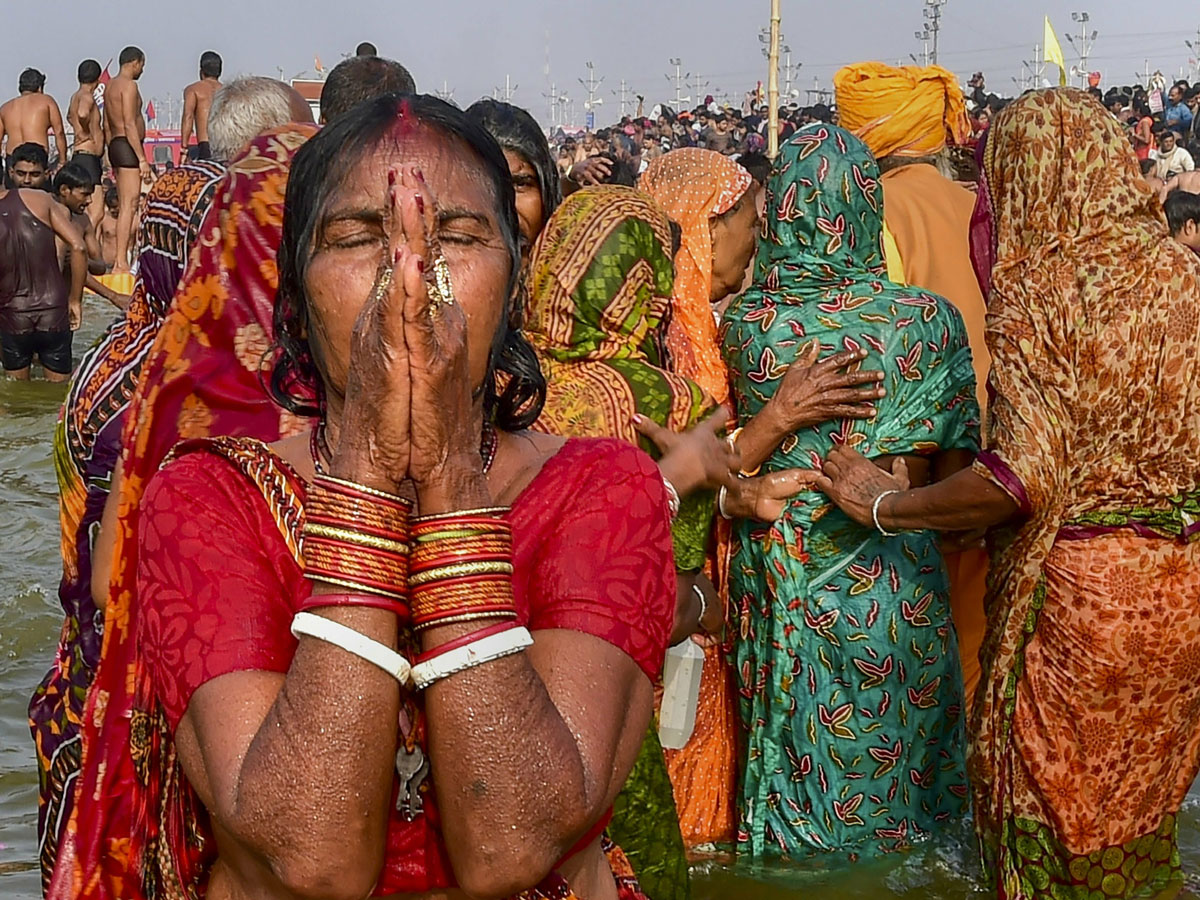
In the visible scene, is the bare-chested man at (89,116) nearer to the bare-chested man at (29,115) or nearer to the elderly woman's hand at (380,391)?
the bare-chested man at (29,115)

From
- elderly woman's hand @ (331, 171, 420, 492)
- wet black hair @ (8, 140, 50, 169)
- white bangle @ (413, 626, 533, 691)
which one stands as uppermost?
elderly woman's hand @ (331, 171, 420, 492)

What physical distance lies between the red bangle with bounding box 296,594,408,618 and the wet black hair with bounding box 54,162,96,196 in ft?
44.2

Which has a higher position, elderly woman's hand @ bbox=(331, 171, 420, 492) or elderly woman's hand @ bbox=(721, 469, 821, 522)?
elderly woman's hand @ bbox=(331, 171, 420, 492)

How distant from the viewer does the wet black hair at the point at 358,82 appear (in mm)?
4074

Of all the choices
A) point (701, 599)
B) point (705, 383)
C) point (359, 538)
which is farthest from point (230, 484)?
point (705, 383)

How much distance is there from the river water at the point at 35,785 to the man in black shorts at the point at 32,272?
1605 millimetres

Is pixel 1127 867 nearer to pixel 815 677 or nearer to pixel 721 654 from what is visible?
pixel 815 677

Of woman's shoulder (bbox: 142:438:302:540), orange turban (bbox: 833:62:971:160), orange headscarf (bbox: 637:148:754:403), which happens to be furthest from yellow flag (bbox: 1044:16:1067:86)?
woman's shoulder (bbox: 142:438:302:540)

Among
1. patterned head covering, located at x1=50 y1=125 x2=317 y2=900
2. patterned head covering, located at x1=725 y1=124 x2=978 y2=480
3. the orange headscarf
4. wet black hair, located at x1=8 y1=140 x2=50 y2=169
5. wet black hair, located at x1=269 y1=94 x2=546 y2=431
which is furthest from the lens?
wet black hair, located at x1=8 y1=140 x2=50 y2=169

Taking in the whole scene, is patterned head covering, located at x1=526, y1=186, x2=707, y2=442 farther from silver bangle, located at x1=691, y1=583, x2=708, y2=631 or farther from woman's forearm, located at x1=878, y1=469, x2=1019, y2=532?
woman's forearm, located at x1=878, y1=469, x2=1019, y2=532

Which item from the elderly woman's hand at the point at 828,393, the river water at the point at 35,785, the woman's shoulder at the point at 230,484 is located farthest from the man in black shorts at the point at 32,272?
the woman's shoulder at the point at 230,484

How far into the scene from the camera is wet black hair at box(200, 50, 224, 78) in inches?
647

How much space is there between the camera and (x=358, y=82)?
4.10m

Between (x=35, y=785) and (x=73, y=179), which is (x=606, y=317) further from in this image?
(x=73, y=179)
